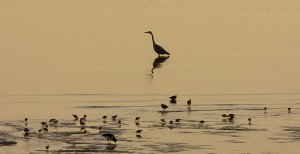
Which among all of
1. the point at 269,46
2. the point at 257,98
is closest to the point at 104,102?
the point at 257,98

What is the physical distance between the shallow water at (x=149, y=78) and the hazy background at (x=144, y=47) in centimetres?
8

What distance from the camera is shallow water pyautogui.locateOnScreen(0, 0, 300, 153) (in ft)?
88.4

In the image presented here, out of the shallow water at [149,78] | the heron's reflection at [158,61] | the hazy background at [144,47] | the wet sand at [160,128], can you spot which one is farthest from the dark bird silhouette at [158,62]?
the wet sand at [160,128]

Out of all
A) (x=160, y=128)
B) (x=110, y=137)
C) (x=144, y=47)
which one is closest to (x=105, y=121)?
(x=160, y=128)

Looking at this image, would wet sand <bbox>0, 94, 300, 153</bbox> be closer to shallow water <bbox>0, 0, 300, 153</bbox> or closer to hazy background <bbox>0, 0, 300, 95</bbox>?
shallow water <bbox>0, 0, 300, 153</bbox>

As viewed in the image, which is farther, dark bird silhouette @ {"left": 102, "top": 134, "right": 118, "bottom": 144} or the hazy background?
the hazy background

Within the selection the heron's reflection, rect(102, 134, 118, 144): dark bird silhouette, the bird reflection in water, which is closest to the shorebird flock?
rect(102, 134, 118, 144): dark bird silhouette

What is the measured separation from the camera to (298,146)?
25688 mm

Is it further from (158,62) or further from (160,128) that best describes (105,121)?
(158,62)

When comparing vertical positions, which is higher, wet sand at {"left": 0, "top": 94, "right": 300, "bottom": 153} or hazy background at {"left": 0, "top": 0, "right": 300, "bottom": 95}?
hazy background at {"left": 0, "top": 0, "right": 300, "bottom": 95}

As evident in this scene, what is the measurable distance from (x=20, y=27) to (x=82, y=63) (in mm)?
19600

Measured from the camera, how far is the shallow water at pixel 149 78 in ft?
88.4

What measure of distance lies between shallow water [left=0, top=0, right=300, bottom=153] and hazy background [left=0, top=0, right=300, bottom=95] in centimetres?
8

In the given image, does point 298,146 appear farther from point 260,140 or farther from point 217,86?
point 217,86
